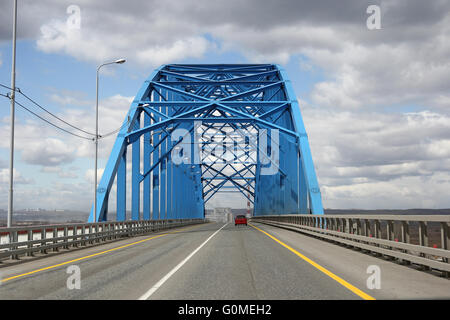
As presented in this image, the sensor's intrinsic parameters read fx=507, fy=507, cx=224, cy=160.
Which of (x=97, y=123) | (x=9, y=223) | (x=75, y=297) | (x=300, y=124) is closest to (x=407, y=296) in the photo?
(x=75, y=297)

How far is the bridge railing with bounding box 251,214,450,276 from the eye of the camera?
9820mm

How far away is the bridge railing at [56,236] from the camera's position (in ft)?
48.3

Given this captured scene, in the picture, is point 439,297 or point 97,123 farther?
point 97,123

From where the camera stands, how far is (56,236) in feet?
58.3

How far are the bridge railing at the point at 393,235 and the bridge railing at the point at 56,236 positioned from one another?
32.5 feet

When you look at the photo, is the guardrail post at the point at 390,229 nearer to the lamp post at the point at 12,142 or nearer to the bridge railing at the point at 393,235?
the bridge railing at the point at 393,235

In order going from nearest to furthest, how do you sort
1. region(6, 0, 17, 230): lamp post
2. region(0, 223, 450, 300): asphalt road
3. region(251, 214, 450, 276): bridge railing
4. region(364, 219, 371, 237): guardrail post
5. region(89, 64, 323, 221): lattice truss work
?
1. region(0, 223, 450, 300): asphalt road
2. region(251, 214, 450, 276): bridge railing
3. region(364, 219, 371, 237): guardrail post
4. region(6, 0, 17, 230): lamp post
5. region(89, 64, 323, 221): lattice truss work

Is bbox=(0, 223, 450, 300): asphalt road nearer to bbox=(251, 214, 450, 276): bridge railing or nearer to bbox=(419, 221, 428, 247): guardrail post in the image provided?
bbox=(251, 214, 450, 276): bridge railing

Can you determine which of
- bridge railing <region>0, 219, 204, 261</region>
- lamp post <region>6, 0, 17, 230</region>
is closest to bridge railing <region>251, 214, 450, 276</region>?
bridge railing <region>0, 219, 204, 261</region>

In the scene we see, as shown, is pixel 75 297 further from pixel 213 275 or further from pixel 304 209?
pixel 304 209

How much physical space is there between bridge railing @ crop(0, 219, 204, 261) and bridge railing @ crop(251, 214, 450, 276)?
9.91 m

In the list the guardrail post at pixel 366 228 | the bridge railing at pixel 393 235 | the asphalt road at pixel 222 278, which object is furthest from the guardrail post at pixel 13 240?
the guardrail post at pixel 366 228

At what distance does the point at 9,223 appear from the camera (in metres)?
16.1
